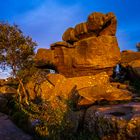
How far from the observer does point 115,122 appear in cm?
1395

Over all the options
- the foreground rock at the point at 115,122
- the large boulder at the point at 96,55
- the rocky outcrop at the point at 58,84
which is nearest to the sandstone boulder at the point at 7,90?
the rocky outcrop at the point at 58,84

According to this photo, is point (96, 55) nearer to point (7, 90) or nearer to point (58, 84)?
point (58, 84)

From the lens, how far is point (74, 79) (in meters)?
32.1

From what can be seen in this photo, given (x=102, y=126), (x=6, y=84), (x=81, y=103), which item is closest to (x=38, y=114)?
(x=81, y=103)

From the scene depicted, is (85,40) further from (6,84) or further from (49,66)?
(6,84)

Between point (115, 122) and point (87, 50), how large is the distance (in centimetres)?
1993

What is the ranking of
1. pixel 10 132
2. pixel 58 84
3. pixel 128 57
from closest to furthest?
pixel 10 132 → pixel 58 84 → pixel 128 57

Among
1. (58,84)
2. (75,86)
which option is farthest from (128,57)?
→ (58,84)

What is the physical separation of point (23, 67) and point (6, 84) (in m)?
7.18

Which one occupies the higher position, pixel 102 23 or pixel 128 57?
pixel 102 23

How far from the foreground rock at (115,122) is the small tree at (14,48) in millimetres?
17738

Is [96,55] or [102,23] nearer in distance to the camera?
[96,55]

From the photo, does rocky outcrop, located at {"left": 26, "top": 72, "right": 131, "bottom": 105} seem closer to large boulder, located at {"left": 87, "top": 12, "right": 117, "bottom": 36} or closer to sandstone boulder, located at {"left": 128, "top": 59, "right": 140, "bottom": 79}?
sandstone boulder, located at {"left": 128, "top": 59, "right": 140, "bottom": 79}

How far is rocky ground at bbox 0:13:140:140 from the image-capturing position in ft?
55.6
